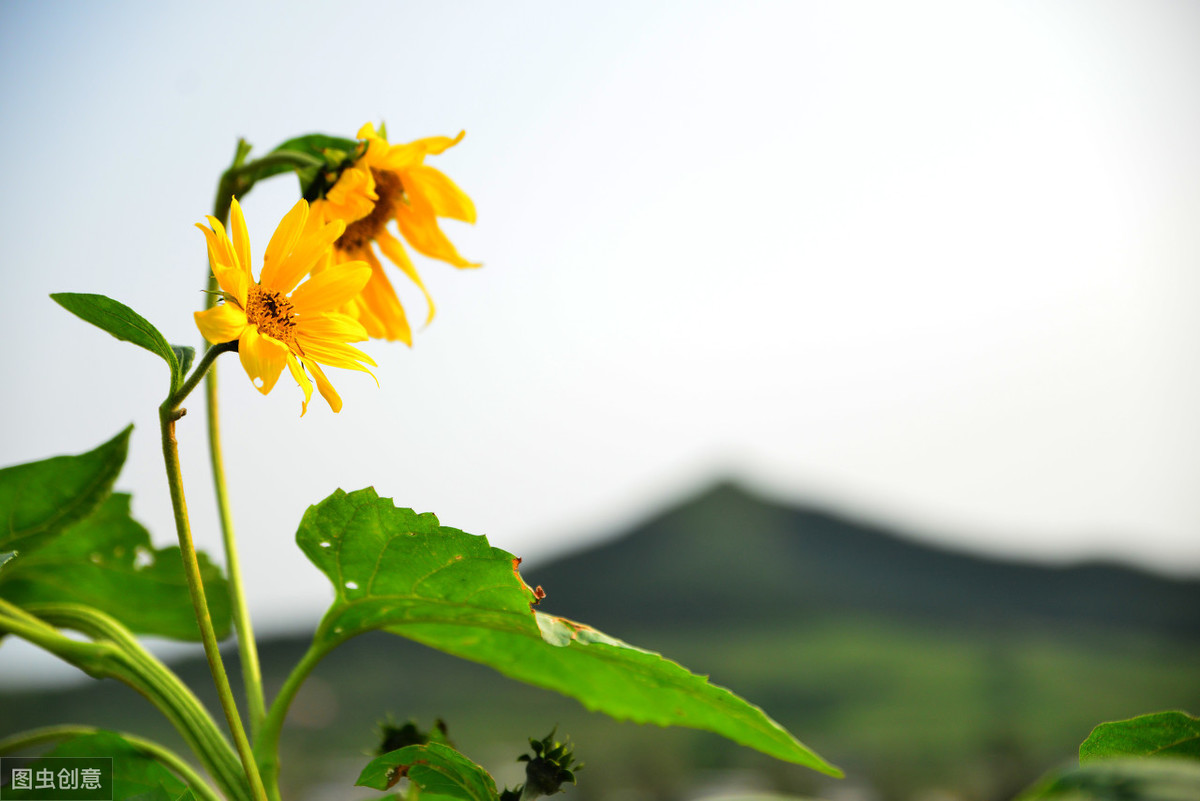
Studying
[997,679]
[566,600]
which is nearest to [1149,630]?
[997,679]

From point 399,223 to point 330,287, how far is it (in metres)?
0.16

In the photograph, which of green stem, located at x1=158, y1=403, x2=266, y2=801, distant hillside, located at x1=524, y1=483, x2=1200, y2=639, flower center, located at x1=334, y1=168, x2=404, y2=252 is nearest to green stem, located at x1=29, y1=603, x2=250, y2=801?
green stem, located at x1=158, y1=403, x2=266, y2=801

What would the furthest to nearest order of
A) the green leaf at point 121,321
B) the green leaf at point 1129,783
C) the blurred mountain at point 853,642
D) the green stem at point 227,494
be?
the blurred mountain at point 853,642 < the green stem at point 227,494 < the green leaf at point 121,321 < the green leaf at point 1129,783

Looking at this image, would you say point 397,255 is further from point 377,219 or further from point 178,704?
point 178,704

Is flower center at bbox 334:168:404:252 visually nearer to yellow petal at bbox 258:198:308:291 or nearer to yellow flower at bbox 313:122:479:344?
yellow flower at bbox 313:122:479:344

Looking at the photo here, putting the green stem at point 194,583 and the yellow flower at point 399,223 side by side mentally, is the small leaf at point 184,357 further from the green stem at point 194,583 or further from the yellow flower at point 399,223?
the yellow flower at point 399,223

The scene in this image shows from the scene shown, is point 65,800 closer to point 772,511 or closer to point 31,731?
point 31,731

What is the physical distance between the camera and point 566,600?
3.50m

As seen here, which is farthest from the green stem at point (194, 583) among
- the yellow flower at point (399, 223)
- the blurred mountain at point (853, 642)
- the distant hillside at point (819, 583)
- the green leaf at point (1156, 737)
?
the distant hillside at point (819, 583)

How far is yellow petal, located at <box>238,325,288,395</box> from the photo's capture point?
26 centimetres

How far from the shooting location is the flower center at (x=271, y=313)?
28 cm

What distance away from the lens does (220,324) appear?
10.1 inches

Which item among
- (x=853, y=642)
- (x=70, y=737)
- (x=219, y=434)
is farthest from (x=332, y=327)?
(x=853, y=642)

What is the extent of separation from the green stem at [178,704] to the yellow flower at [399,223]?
0.58ft
